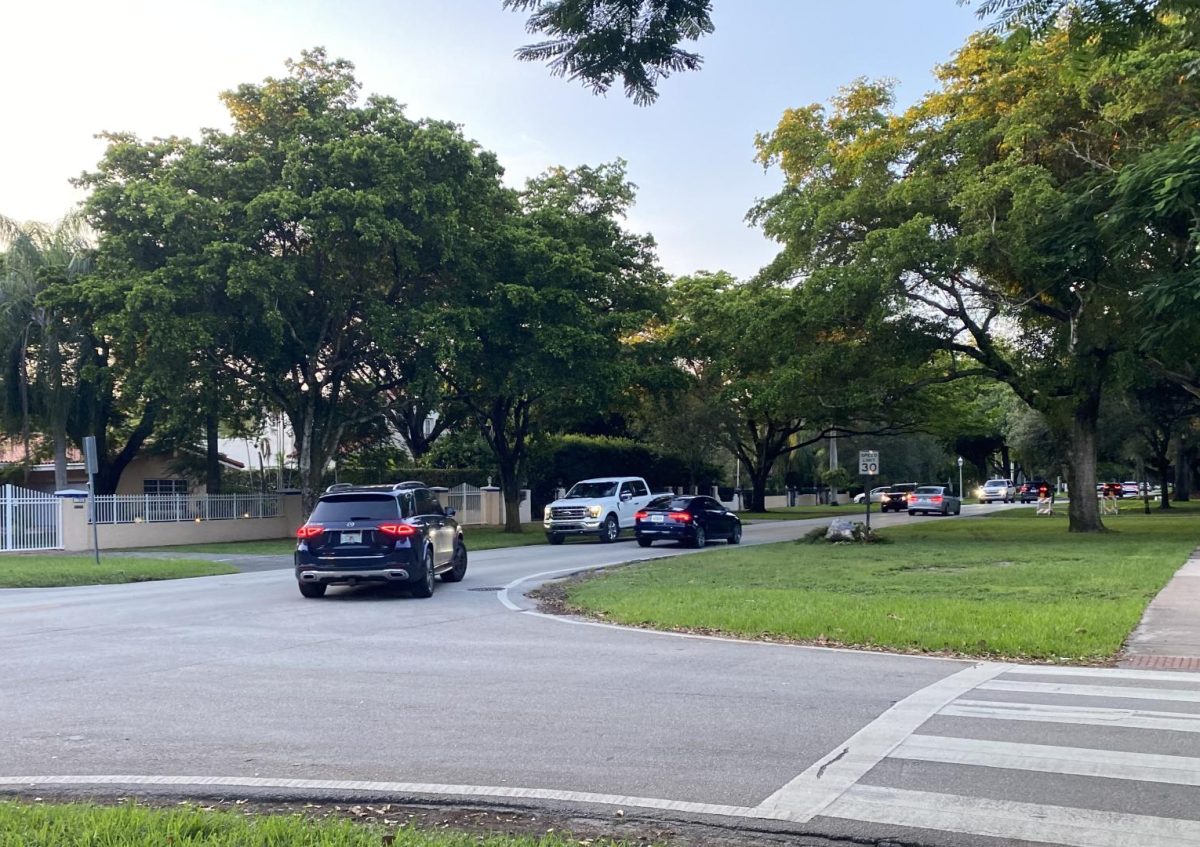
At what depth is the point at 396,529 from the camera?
16.4m

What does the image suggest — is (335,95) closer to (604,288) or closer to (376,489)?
(604,288)

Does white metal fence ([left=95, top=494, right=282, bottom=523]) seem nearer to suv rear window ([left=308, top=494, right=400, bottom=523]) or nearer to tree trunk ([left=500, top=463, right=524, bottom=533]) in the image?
tree trunk ([left=500, top=463, right=524, bottom=533])

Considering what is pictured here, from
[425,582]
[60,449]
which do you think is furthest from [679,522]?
Result: [60,449]

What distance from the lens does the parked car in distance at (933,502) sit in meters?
Result: 51.7

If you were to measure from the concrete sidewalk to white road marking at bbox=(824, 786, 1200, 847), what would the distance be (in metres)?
5.21

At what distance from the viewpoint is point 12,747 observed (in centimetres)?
711

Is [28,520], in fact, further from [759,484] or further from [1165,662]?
[759,484]

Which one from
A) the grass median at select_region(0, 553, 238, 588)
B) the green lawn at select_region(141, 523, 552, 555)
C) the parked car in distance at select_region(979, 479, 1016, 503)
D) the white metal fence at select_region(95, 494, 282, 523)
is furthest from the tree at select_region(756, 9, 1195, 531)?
the parked car in distance at select_region(979, 479, 1016, 503)

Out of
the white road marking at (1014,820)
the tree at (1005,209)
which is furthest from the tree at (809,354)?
the white road marking at (1014,820)

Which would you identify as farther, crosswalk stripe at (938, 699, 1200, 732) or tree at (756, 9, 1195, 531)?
tree at (756, 9, 1195, 531)

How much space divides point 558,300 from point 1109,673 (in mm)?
24480

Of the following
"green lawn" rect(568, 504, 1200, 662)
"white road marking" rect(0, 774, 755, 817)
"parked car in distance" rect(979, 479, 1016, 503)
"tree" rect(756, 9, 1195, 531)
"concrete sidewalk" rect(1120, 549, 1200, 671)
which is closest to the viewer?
"white road marking" rect(0, 774, 755, 817)

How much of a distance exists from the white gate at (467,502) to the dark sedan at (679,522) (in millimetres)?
14809

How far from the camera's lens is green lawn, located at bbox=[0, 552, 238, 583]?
20659 mm
